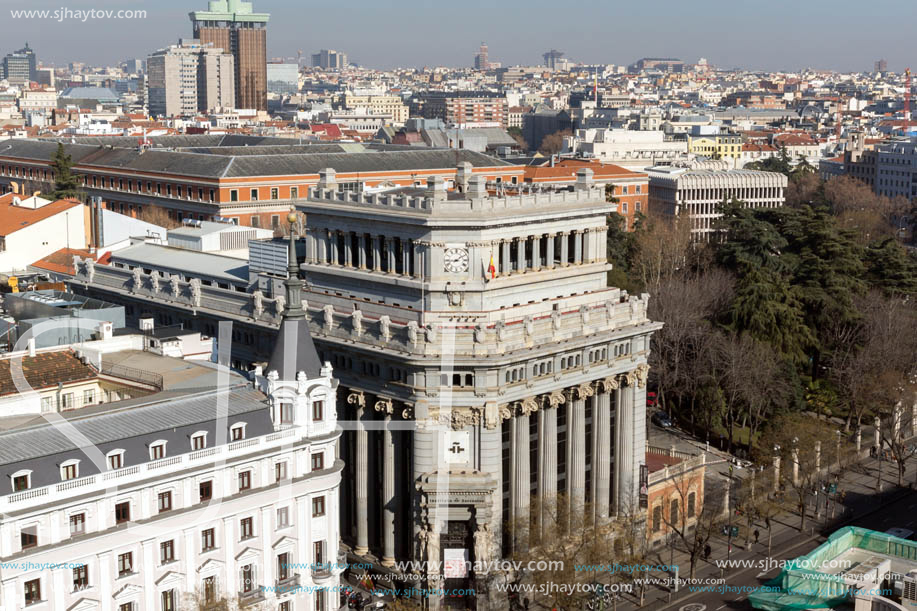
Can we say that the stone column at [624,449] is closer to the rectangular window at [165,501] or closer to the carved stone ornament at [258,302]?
the carved stone ornament at [258,302]

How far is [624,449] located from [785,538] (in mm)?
15149

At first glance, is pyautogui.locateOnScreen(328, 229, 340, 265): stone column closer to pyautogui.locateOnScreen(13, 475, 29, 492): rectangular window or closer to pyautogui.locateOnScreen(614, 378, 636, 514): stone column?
pyautogui.locateOnScreen(614, 378, 636, 514): stone column

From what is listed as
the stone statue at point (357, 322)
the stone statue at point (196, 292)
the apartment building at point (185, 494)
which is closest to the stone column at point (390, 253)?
the stone statue at point (357, 322)

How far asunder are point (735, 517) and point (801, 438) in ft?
23.3

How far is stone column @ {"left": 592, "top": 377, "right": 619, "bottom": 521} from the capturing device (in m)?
77.2

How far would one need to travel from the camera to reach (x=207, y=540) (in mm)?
60219

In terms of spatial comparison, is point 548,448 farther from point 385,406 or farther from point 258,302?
point 258,302

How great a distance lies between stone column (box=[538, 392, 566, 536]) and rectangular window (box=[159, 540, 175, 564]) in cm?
2231

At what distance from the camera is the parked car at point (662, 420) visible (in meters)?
107

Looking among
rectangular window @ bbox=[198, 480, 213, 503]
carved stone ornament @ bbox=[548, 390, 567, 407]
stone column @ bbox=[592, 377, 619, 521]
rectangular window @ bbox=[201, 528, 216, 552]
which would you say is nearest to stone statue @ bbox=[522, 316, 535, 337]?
carved stone ornament @ bbox=[548, 390, 567, 407]

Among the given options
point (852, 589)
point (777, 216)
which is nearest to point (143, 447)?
point (852, 589)

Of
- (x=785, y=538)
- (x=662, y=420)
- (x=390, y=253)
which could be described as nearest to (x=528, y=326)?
(x=390, y=253)

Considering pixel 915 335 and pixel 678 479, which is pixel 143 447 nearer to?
pixel 678 479

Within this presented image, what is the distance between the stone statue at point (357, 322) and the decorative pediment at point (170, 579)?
18.8 metres
